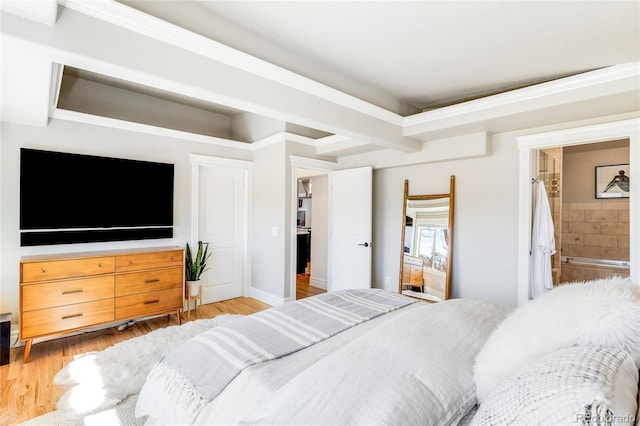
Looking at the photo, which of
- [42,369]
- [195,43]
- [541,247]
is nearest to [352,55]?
[195,43]

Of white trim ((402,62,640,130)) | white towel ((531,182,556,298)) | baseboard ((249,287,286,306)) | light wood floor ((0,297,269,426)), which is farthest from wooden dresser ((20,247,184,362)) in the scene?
white towel ((531,182,556,298))

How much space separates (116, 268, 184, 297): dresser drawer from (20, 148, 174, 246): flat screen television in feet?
1.94

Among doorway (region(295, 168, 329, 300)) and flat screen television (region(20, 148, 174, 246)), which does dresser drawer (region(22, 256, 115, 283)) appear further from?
doorway (region(295, 168, 329, 300))

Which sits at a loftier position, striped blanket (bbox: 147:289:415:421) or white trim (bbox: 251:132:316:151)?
white trim (bbox: 251:132:316:151)

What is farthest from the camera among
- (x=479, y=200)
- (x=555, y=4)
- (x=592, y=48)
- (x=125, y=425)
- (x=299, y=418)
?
(x=479, y=200)

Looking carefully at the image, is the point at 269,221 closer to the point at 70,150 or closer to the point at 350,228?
the point at 350,228

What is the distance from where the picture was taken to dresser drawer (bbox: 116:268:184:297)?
2.99m

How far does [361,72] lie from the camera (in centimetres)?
251

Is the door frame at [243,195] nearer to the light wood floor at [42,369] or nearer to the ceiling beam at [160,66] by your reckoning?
the light wood floor at [42,369]

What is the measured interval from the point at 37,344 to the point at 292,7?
3.60m

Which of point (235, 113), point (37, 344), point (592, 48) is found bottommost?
point (37, 344)

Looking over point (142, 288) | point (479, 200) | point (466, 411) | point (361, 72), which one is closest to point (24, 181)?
point (142, 288)

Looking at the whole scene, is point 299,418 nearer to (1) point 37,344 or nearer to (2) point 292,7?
(2) point 292,7

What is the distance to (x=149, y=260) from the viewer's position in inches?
124
